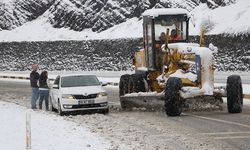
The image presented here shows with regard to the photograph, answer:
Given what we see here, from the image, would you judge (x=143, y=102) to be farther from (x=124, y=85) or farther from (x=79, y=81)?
(x=79, y=81)

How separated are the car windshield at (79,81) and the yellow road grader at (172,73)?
4.14ft

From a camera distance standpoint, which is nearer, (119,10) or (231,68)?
(231,68)

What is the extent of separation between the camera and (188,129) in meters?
15.4

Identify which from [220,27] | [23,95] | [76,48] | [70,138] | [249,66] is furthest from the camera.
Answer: [76,48]

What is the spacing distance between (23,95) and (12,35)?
3106 cm

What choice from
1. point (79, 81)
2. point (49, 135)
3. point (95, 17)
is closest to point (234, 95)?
point (79, 81)

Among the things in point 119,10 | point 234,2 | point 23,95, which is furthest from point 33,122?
point 119,10

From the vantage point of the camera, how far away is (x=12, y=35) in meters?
62.0

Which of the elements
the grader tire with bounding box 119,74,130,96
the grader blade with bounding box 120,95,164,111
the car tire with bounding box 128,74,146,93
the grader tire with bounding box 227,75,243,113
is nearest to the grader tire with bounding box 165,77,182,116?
the grader blade with bounding box 120,95,164,111

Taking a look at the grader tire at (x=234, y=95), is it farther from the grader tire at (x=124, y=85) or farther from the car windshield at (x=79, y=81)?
the car windshield at (x=79, y=81)

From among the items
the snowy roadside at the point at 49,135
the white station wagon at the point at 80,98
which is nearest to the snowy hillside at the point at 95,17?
the white station wagon at the point at 80,98

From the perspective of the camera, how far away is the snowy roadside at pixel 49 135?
42.8ft

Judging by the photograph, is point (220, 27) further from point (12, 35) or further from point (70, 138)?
point (70, 138)

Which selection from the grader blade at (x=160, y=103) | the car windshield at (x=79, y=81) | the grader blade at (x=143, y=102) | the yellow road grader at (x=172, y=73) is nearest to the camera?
the yellow road grader at (x=172, y=73)
